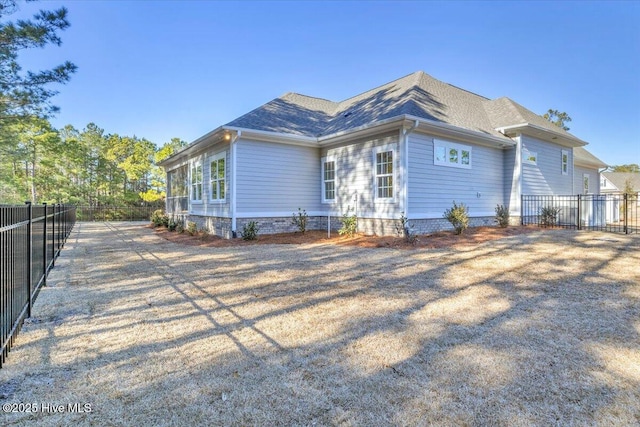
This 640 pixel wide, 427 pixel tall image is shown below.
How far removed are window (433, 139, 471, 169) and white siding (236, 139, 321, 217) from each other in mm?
4531

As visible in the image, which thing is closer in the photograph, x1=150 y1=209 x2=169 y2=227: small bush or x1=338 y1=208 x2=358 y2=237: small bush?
x1=338 y1=208 x2=358 y2=237: small bush

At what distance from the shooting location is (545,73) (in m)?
18.6

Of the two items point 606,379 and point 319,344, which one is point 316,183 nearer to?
point 319,344

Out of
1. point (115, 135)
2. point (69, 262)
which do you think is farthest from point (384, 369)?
point (115, 135)

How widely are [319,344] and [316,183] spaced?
9.91 m

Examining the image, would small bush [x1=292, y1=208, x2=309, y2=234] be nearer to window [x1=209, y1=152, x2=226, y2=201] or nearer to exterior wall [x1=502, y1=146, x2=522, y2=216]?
window [x1=209, y1=152, x2=226, y2=201]

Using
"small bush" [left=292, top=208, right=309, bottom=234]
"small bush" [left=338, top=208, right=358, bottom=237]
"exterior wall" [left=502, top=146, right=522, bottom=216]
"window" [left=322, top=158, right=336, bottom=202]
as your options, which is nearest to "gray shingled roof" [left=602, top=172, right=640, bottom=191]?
"exterior wall" [left=502, top=146, right=522, bottom=216]

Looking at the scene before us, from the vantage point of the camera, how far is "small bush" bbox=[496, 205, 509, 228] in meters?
11.9

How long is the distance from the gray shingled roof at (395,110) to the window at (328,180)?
1.20 metres

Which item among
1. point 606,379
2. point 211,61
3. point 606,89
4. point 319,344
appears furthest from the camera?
point 606,89

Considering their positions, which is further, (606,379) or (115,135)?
(115,135)

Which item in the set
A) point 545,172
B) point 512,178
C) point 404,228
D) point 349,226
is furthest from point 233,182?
point 545,172

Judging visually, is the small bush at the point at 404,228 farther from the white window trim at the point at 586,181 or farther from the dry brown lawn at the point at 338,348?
the white window trim at the point at 586,181

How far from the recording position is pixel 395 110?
10.4m
